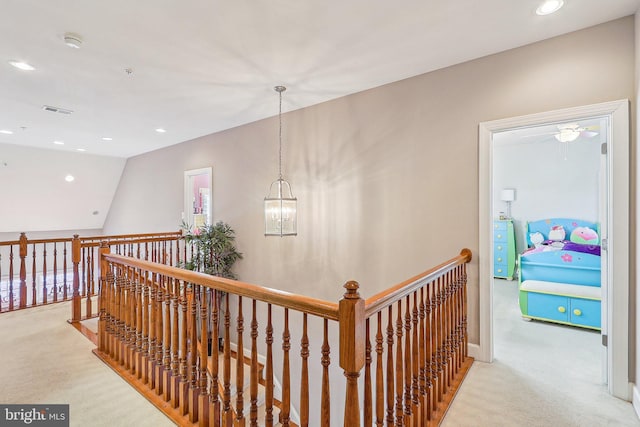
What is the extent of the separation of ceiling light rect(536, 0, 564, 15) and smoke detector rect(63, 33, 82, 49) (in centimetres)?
327

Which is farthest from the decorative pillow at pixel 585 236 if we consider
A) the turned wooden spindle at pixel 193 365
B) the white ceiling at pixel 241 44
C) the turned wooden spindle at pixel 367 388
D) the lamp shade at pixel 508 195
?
the turned wooden spindle at pixel 193 365

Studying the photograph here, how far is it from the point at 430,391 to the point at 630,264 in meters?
1.62

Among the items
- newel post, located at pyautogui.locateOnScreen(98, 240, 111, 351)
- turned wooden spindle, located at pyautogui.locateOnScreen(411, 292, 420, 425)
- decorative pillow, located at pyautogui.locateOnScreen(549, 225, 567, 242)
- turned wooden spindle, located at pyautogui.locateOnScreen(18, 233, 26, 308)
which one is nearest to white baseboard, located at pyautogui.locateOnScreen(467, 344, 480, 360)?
turned wooden spindle, located at pyautogui.locateOnScreen(411, 292, 420, 425)

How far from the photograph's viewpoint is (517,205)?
19.5 ft

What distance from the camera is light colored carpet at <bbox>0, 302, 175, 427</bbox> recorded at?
196 centimetres

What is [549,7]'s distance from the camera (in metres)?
1.96

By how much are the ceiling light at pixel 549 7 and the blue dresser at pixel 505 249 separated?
14.9 feet

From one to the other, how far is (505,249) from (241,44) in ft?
18.8

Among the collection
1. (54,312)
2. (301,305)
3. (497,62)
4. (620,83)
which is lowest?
(54,312)

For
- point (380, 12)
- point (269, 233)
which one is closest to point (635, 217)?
point (380, 12)

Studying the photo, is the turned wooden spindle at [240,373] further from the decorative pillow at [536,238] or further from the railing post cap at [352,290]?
the decorative pillow at [536,238]

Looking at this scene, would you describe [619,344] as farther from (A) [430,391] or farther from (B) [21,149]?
(B) [21,149]

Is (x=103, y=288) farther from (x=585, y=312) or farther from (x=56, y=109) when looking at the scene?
(x=585, y=312)

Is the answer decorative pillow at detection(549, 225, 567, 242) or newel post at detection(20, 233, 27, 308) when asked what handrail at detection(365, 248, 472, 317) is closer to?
decorative pillow at detection(549, 225, 567, 242)
